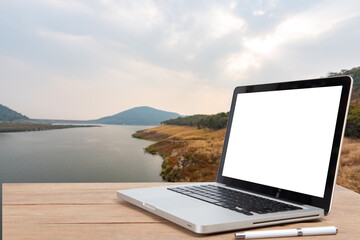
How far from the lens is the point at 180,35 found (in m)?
5.05

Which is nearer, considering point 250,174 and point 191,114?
point 250,174

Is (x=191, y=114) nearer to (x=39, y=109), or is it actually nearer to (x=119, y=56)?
(x=119, y=56)

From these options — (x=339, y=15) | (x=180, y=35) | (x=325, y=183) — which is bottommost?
(x=325, y=183)

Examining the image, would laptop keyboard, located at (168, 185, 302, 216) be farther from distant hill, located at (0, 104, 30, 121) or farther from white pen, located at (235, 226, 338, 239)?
distant hill, located at (0, 104, 30, 121)

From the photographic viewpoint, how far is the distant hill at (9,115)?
195 inches

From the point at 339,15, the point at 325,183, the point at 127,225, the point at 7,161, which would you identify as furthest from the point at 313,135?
the point at 7,161

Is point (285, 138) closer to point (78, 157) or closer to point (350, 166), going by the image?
point (350, 166)

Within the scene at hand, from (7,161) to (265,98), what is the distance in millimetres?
4995

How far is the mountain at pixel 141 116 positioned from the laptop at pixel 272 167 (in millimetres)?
4627

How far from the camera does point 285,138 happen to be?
0.81 meters

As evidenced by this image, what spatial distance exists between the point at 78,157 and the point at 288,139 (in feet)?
16.1

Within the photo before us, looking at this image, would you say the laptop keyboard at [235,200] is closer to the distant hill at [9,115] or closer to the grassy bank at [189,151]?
the grassy bank at [189,151]

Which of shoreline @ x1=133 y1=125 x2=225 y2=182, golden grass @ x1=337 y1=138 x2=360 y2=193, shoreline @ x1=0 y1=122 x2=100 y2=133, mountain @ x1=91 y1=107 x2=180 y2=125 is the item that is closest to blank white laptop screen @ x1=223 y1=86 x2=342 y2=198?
golden grass @ x1=337 y1=138 x2=360 y2=193

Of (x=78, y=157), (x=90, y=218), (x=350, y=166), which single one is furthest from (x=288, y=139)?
(x=78, y=157)
